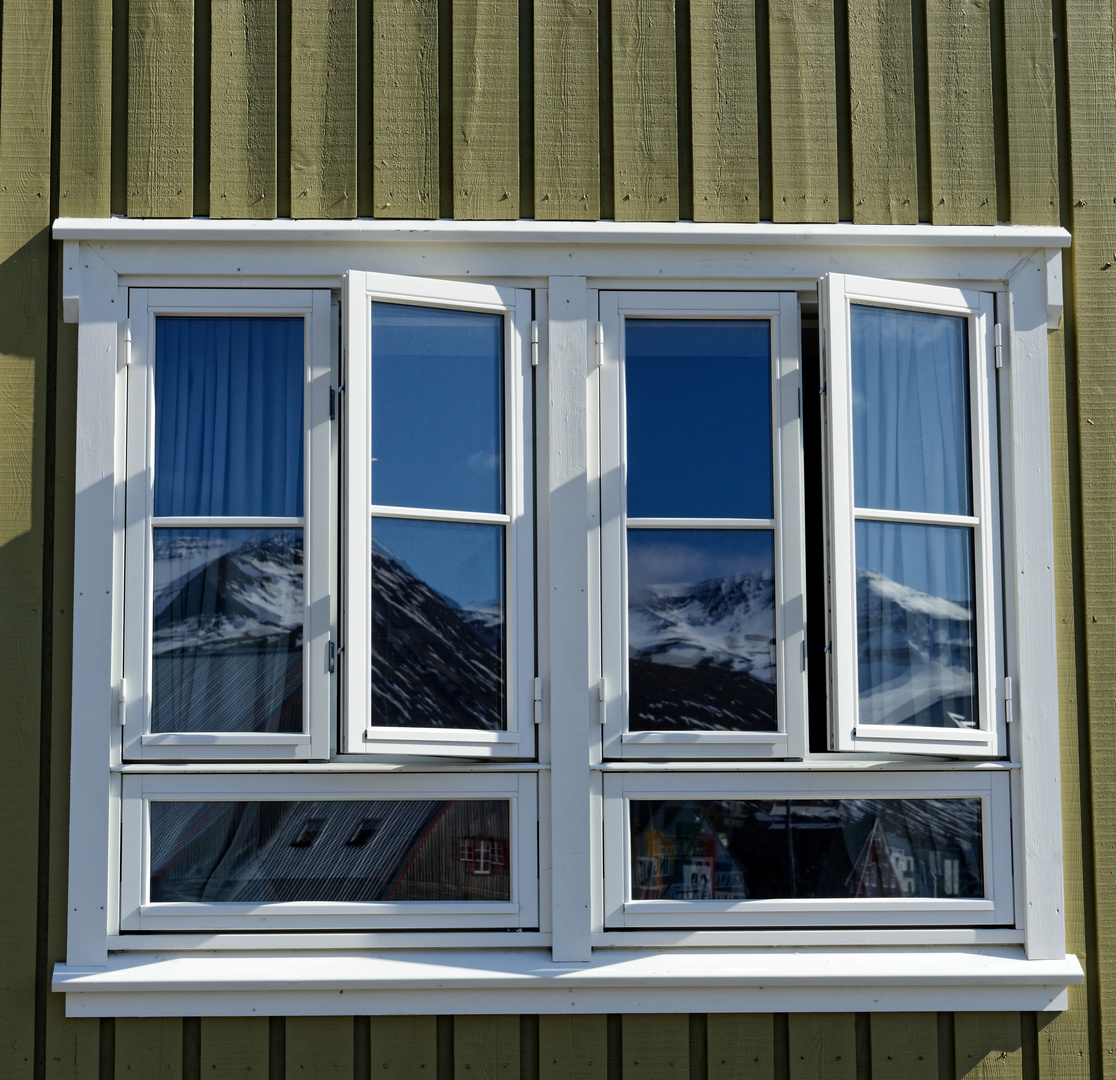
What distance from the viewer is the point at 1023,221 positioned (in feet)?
10.6

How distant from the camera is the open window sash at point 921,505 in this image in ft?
9.92

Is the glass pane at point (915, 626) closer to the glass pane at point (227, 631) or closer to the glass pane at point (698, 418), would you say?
the glass pane at point (698, 418)

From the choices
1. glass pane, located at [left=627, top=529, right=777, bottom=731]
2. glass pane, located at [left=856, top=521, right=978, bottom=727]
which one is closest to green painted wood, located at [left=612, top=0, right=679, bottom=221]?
glass pane, located at [left=627, top=529, right=777, bottom=731]

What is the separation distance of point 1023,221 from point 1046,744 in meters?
1.50

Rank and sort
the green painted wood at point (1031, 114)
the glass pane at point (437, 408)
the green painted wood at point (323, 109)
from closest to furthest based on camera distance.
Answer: the glass pane at point (437, 408) → the green painted wood at point (323, 109) → the green painted wood at point (1031, 114)

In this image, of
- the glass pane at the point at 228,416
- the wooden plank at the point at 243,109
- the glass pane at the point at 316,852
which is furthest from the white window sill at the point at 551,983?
the wooden plank at the point at 243,109

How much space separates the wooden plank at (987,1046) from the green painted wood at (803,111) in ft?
7.42

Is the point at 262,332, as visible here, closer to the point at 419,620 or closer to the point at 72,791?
the point at 419,620

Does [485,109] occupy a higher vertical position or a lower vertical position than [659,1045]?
higher

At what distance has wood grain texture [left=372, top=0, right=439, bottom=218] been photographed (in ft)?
10.3

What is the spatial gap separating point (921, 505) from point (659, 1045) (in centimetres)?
164

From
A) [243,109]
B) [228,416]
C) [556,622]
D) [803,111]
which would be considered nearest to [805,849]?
[556,622]

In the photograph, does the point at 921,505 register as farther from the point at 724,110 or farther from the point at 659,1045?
the point at 659,1045

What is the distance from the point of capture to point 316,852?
301cm
